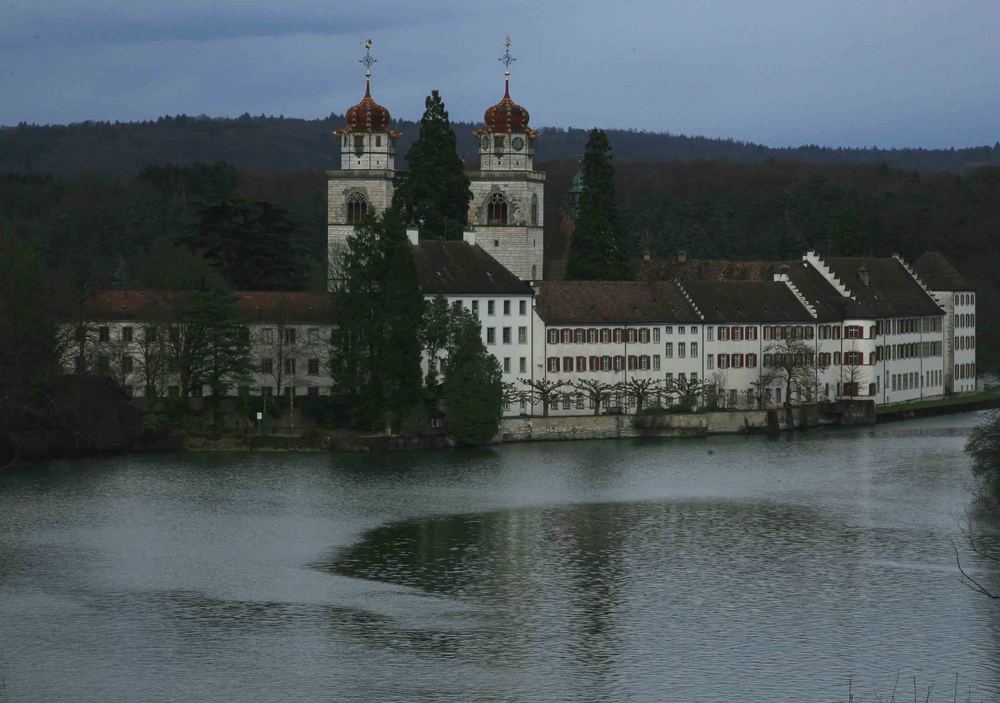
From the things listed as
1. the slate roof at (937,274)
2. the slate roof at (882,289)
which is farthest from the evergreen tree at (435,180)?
the slate roof at (937,274)

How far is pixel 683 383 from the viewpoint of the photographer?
93.5 m

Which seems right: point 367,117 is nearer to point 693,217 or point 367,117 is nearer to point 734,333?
point 734,333

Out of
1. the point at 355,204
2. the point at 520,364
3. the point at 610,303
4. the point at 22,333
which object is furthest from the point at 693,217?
the point at 22,333

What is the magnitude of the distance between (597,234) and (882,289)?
15.5 metres

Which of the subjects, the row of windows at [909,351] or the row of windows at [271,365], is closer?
the row of windows at [271,365]

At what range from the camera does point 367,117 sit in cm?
10606

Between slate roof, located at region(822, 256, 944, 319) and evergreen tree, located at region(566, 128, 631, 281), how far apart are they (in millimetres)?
10878

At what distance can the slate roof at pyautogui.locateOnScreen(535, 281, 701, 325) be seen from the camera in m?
92.8

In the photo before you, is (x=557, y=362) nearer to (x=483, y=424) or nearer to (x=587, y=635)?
(x=483, y=424)

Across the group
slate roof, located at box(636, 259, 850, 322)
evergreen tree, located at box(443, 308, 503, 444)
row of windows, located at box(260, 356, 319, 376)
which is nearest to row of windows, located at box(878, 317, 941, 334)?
slate roof, located at box(636, 259, 850, 322)

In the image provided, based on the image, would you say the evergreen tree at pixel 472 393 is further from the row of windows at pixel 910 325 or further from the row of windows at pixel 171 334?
the row of windows at pixel 910 325

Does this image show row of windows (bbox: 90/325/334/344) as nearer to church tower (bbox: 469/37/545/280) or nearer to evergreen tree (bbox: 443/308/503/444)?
evergreen tree (bbox: 443/308/503/444)

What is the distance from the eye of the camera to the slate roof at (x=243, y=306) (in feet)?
284

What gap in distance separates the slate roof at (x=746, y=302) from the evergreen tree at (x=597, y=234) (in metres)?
4.30
